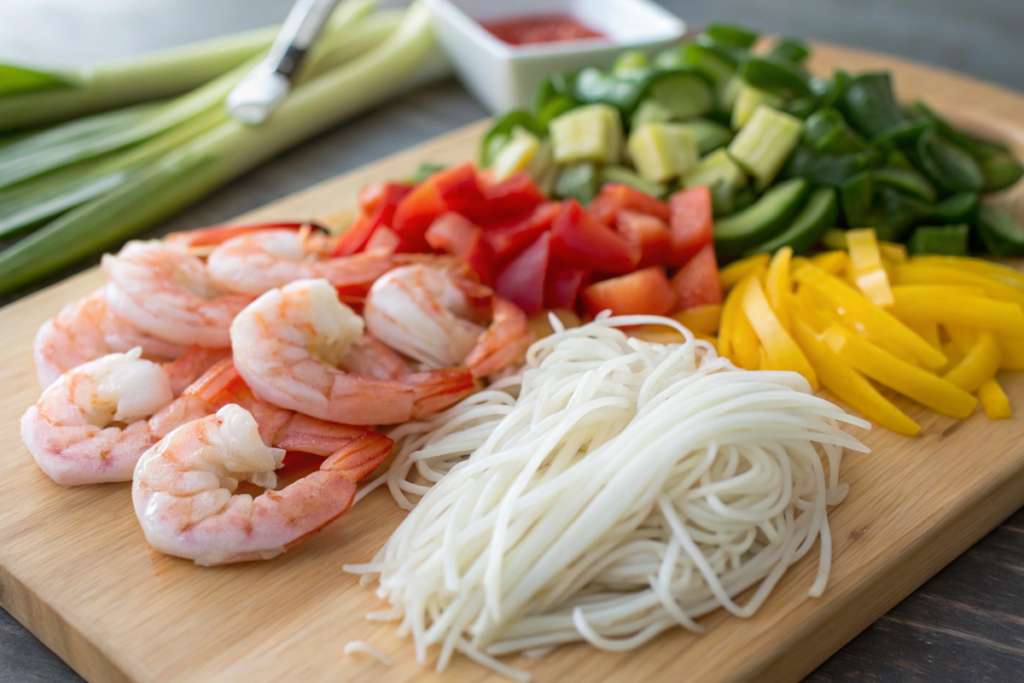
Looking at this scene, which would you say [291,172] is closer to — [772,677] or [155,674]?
[155,674]

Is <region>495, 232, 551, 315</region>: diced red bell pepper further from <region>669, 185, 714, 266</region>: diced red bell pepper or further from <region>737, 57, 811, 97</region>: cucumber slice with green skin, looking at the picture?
<region>737, 57, 811, 97</region>: cucumber slice with green skin

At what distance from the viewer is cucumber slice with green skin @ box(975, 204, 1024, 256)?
3.08 metres

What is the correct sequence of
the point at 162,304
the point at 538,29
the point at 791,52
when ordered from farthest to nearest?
1. the point at 538,29
2. the point at 791,52
3. the point at 162,304

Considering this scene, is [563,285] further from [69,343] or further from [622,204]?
[69,343]

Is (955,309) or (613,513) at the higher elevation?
(613,513)

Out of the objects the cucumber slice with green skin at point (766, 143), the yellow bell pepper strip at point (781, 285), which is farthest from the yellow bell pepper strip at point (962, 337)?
the cucumber slice with green skin at point (766, 143)

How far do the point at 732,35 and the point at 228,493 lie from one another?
2.97 meters

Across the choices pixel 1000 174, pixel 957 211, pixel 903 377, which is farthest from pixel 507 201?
pixel 1000 174

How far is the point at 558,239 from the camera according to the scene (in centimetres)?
289

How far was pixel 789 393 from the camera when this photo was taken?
2215 mm

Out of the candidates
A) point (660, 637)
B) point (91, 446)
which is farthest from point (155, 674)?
point (660, 637)

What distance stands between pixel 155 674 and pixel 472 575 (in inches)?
27.8

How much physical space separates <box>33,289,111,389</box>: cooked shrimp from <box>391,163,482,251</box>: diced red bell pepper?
1.00 metres

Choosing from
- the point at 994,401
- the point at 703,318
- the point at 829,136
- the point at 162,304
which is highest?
the point at 162,304
